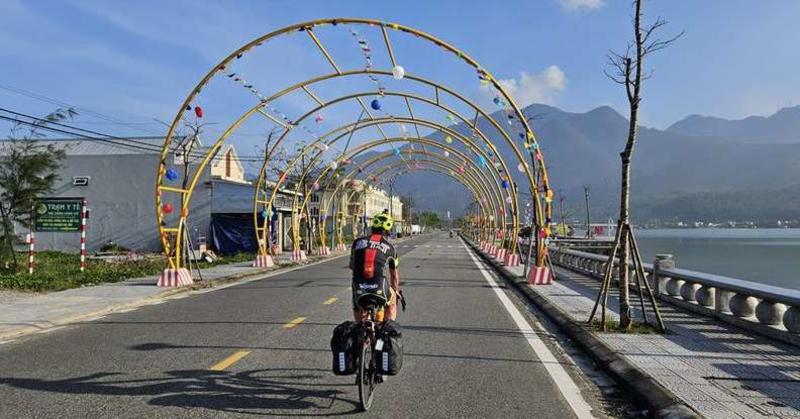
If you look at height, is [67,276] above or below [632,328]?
above

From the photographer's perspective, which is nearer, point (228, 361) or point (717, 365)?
point (717, 365)

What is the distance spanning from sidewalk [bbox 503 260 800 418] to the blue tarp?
3378cm

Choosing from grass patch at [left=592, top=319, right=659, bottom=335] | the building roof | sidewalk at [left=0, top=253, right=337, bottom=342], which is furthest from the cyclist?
the building roof

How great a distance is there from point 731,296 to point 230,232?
3600 cm

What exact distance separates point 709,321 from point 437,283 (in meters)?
9.88

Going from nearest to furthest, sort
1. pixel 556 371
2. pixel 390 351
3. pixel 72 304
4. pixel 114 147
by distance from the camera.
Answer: pixel 390 351 → pixel 556 371 → pixel 72 304 → pixel 114 147

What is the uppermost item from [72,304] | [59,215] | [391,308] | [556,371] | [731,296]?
[59,215]

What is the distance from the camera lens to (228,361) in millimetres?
7984

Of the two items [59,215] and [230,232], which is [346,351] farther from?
[230,232]

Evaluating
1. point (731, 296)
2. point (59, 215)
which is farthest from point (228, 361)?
point (59, 215)

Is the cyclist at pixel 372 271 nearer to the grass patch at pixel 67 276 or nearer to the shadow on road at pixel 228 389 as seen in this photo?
the shadow on road at pixel 228 389

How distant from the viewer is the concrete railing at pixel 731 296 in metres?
9.20

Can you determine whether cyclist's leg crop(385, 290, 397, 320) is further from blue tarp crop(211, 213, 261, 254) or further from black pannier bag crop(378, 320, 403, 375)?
blue tarp crop(211, 213, 261, 254)

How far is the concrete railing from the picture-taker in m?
9.20
